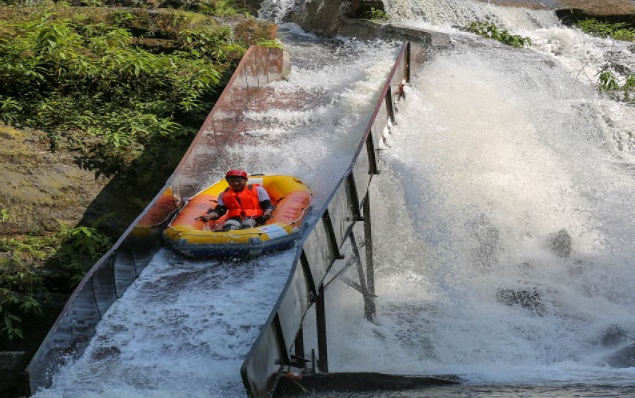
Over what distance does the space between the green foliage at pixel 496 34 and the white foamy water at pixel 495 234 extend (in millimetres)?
2664

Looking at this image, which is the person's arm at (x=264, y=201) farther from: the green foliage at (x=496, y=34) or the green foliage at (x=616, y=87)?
the green foliage at (x=496, y=34)

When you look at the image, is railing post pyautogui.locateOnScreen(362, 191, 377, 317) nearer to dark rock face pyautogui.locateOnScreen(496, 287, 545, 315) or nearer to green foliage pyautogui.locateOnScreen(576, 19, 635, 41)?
dark rock face pyautogui.locateOnScreen(496, 287, 545, 315)

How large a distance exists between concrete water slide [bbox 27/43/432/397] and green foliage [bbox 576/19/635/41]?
7.34m

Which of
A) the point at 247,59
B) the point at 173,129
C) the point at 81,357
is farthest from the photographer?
the point at 247,59

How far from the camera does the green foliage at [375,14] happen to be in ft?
54.3

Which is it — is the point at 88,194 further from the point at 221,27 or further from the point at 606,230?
the point at 606,230

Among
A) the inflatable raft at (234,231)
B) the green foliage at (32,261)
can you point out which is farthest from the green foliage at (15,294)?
the inflatable raft at (234,231)

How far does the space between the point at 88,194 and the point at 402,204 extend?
3.67m

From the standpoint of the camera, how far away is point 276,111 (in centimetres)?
1202

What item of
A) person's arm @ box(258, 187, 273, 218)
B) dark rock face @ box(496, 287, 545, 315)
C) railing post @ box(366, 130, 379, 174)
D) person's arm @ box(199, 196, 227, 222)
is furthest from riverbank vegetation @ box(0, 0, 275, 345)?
dark rock face @ box(496, 287, 545, 315)

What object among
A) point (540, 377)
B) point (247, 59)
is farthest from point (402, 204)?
point (540, 377)

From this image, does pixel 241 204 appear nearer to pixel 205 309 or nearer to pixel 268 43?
pixel 205 309

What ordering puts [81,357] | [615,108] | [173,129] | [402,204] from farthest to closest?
[615,108] → [173,129] → [402,204] → [81,357]

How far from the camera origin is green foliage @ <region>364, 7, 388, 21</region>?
16.5 metres
